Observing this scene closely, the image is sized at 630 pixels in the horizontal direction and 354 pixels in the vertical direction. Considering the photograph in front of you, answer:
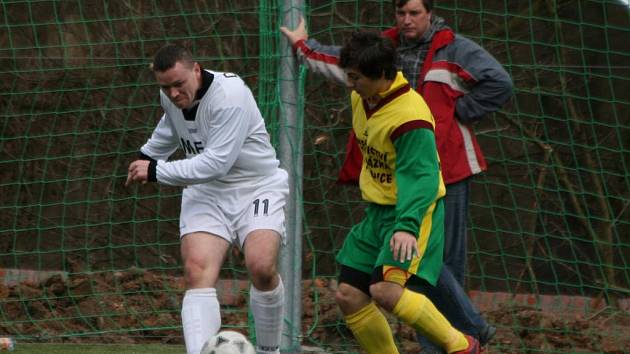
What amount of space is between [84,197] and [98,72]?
1.00m

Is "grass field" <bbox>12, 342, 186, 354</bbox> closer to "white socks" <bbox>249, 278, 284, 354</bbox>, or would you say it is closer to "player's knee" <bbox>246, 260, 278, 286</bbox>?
"white socks" <bbox>249, 278, 284, 354</bbox>

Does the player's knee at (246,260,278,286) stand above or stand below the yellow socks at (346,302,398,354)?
above

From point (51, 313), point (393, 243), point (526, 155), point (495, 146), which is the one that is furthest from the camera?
point (495, 146)

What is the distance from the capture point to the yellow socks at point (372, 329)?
5750mm

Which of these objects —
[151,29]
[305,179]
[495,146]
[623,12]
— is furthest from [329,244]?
[623,12]

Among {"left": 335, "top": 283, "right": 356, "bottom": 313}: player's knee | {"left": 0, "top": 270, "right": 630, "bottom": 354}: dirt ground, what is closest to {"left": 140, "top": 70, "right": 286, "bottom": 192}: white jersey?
{"left": 335, "top": 283, "right": 356, "bottom": 313}: player's knee

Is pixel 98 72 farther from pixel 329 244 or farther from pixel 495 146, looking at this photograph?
pixel 495 146

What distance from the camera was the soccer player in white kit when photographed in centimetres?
569

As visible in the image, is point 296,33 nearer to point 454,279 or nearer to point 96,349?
point 454,279

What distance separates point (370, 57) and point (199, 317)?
129cm

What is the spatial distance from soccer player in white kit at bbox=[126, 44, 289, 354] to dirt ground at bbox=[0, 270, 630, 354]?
155cm

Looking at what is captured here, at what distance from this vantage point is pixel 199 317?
18.4ft

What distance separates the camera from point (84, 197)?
962cm

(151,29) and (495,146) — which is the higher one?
(151,29)
